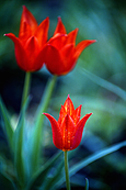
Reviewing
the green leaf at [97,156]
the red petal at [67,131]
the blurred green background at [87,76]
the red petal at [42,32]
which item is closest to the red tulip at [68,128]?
the red petal at [67,131]

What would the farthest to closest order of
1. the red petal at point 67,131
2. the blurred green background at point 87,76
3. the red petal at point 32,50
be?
the blurred green background at point 87,76 → the red petal at point 32,50 → the red petal at point 67,131

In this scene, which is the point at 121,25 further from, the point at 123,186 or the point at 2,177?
the point at 2,177

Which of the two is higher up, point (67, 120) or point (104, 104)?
point (67, 120)

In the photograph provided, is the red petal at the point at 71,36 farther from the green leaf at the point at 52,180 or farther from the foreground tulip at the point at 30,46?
the green leaf at the point at 52,180

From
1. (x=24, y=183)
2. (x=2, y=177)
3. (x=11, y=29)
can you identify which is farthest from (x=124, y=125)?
(x=11, y=29)


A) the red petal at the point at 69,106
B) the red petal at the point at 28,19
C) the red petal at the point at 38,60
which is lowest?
the red petal at the point at 69,106

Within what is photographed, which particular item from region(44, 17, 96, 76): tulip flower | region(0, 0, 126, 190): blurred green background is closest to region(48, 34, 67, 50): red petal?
region(44, 17, 96, 76): tulip flower

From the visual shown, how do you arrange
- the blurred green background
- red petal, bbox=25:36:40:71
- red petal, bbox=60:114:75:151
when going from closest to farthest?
red petal, bbox=60:114:75:151, red petal, bbox=25:36:40:71, the blurred green background

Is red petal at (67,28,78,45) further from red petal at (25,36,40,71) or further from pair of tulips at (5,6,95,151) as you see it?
red petal at (25,36,40,71)
